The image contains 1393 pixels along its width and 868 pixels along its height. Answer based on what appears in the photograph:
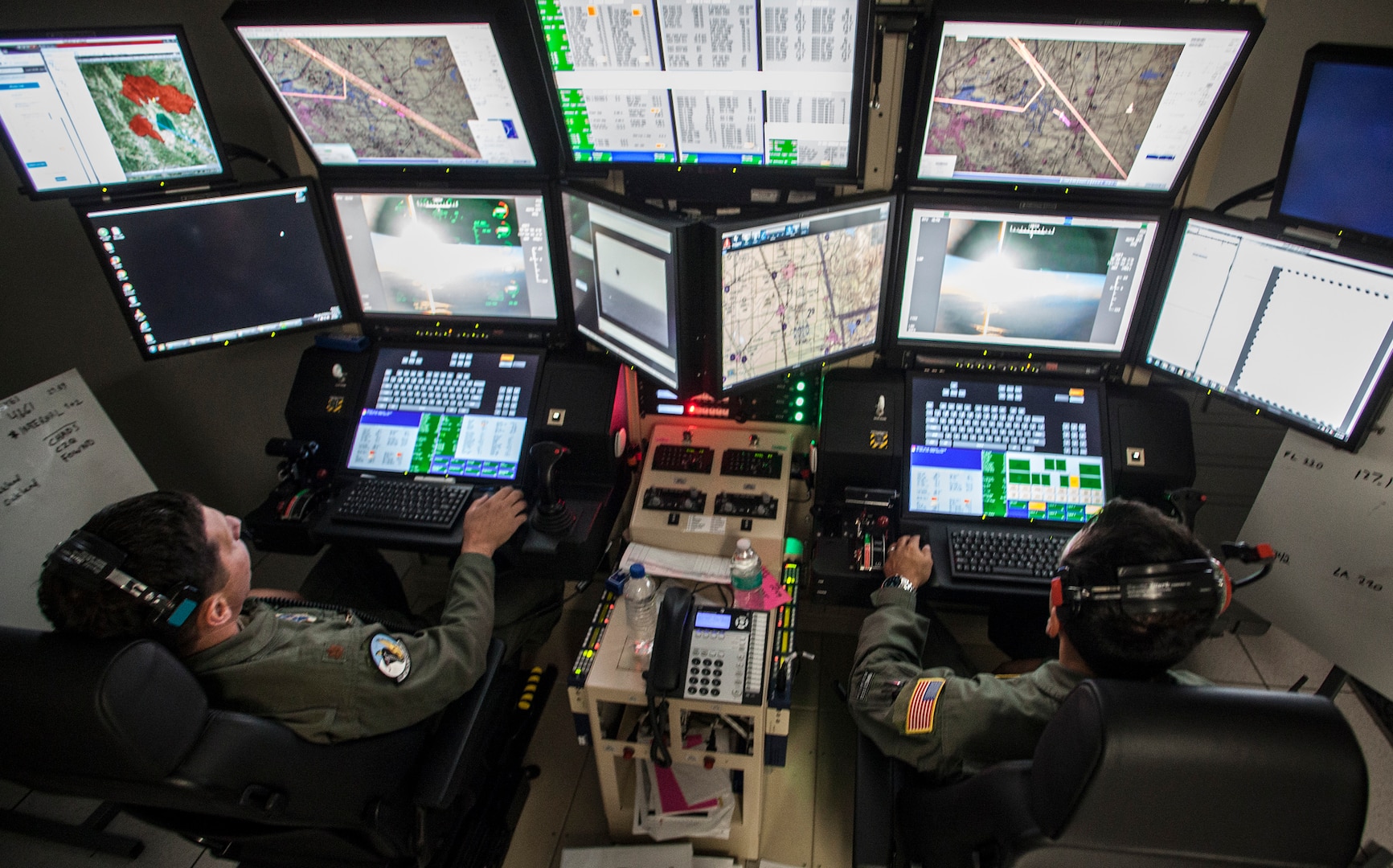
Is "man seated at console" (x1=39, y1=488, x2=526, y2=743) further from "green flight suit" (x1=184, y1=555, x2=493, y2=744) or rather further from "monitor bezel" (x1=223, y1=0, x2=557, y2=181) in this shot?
"monitor bezel" (x1=223, y1=0, x2=557, y2=181)

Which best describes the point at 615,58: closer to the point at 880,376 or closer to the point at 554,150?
the point at 554,150

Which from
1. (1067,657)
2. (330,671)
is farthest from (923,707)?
(330,671)

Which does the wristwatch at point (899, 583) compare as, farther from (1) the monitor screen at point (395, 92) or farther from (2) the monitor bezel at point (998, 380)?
(1) the monitor screen at point (395, 92)

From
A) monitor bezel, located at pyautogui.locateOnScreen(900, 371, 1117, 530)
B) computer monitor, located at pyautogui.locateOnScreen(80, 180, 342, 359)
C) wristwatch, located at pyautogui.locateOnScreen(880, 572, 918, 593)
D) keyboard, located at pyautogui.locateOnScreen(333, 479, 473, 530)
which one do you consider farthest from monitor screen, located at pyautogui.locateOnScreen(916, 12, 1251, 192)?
computer monitor, located at pyautogui.locateOnScreen(80, 180, 342, 359)

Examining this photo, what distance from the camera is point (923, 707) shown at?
1.52 meters

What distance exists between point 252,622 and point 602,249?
4.17 ft

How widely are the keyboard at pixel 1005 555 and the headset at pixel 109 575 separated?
5.86 feet

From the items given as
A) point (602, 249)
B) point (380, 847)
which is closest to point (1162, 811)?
point (380, 847)

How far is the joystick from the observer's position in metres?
2.13

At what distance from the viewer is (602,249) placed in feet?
6.87

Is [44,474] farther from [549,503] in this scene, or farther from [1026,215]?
[1026,215]

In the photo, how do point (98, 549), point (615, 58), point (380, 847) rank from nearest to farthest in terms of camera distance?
1. point (98, 549)
2. point (380, 847)
3. point (615, 58)

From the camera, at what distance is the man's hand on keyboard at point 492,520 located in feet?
6.64

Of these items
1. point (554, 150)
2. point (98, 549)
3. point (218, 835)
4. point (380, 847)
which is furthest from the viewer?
point (554, 150)
